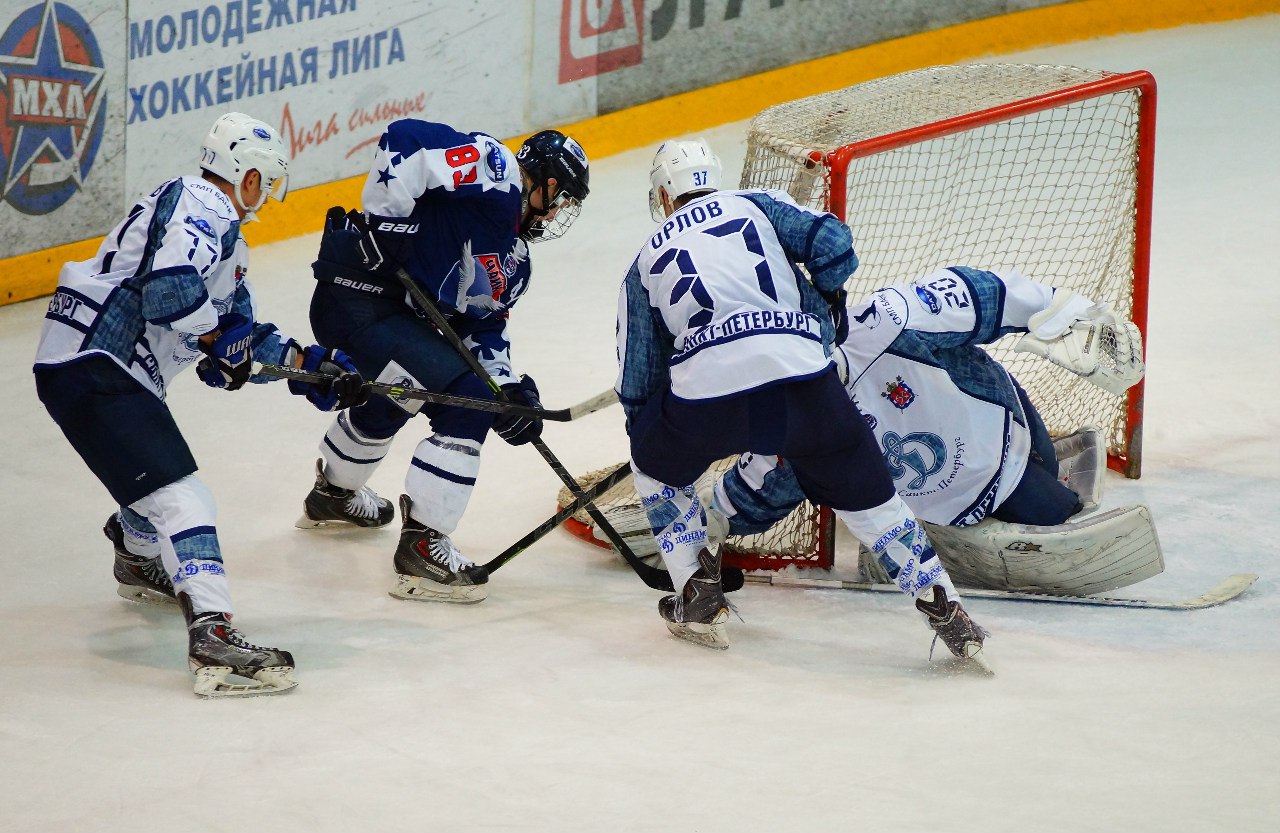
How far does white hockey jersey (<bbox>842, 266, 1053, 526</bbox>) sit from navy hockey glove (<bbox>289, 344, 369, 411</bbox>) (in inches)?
43.4

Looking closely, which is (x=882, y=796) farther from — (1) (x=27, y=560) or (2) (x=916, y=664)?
(1) (x=27, y=560)

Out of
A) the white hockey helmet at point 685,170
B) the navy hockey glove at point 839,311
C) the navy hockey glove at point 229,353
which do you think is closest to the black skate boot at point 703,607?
the navy hockey glove at point 839,311

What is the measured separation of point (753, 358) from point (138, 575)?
62.8 inches

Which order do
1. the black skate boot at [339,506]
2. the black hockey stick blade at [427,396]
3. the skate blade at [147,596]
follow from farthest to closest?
the black skate boot at [339,506] < the skate blade at [147,596] < the black hockey stick blade at [427,396]

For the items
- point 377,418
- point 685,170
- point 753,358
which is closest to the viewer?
point 753,358

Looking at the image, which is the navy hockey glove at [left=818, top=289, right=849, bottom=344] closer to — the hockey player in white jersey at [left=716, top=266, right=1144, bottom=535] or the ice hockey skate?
the hockey player in white jersey at [left=716, top=266, right=1144, bottom=535]

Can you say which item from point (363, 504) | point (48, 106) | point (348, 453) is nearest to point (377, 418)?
point (348, 453)

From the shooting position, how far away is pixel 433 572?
3730mm

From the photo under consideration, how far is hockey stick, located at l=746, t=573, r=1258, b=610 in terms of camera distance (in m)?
3.49

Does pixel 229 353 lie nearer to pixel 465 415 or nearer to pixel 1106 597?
pixel 465 415

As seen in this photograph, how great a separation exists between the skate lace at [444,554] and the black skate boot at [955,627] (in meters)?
1.16

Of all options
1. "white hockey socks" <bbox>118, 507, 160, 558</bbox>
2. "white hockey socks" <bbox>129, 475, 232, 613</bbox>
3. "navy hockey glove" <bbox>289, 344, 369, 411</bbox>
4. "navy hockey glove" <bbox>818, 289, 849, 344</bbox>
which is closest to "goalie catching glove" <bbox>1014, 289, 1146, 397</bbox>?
"navy hockey glove" <bbox>818, 289, 849, 344</bbox>

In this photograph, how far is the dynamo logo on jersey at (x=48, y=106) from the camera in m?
5.48

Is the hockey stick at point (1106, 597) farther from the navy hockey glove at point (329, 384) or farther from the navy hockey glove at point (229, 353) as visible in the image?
the navy hockey glove at point (229, 353)
